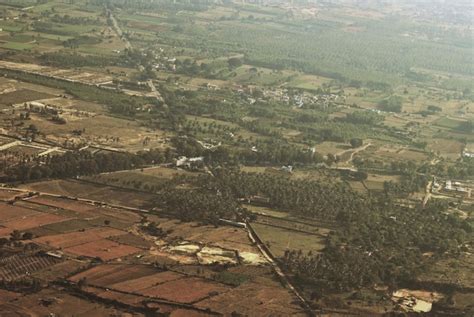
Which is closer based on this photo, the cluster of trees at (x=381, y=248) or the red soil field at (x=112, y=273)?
the red soil field at (x=112, y=273)

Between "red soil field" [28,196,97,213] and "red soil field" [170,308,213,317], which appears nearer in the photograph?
"red soil field" [170,308,213,317]

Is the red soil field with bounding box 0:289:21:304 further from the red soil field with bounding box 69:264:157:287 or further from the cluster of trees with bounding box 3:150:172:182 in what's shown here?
the cluster of trees with bounding box 3:150:172:182

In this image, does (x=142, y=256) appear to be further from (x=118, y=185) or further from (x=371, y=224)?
(x=371, y=224)

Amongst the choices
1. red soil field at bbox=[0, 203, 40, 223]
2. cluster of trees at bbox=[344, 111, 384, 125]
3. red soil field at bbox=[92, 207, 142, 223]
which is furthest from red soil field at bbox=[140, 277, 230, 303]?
cluster of trees at bbox=[344, 111, 384, 125]

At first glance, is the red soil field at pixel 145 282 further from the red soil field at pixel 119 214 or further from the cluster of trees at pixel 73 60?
the cluster of trees at pixel 73 60

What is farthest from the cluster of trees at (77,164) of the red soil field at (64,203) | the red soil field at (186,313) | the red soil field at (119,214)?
the red soil field at (186,313)

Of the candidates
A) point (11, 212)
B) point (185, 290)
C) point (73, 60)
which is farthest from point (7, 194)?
point (73, 60)
